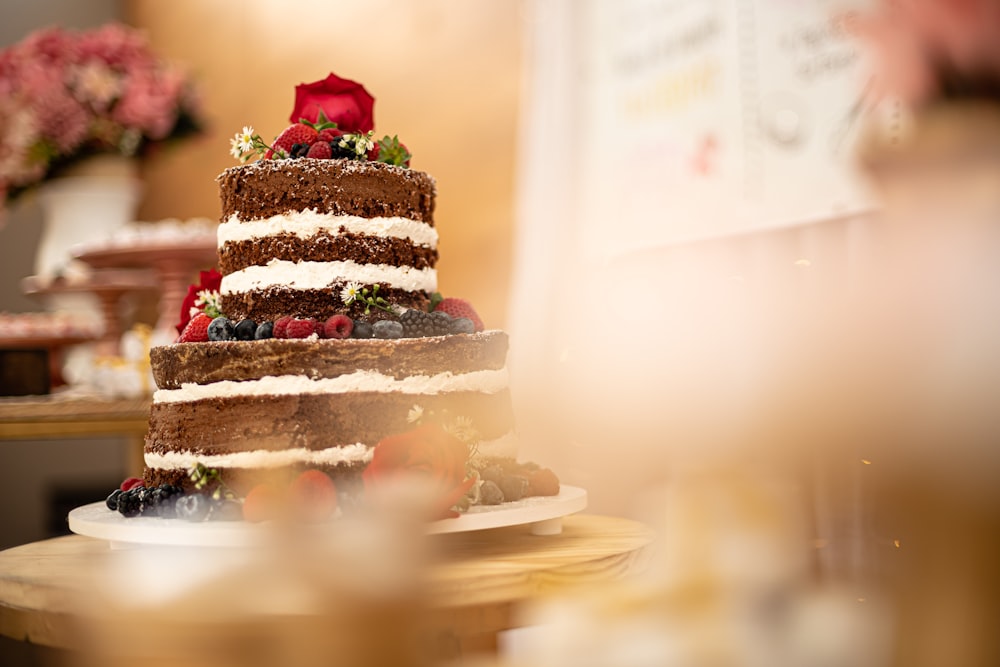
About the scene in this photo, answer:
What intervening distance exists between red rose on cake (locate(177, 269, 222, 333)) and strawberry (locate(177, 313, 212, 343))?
0.10 meters

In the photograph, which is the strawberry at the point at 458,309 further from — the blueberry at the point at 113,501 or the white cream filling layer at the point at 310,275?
the blueberry at the point at 113,501

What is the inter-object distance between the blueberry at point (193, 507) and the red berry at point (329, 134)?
544 millimetres

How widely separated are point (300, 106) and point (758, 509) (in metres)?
1.37

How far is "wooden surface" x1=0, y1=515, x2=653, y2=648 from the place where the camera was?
2.96 feet

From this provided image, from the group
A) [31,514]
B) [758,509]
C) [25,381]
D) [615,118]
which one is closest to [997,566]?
[758,509]

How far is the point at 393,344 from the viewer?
4.35ft

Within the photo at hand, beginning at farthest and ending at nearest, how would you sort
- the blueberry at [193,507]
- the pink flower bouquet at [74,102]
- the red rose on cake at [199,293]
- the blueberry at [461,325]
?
the pink flower bouquet at [74,102] → the red rose on cake at [199,293] → the blueberry at [461,325] → the blueberry at [193,507]

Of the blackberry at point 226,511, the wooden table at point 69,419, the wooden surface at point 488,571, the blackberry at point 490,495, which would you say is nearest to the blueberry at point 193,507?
the blackberry at point 226,511

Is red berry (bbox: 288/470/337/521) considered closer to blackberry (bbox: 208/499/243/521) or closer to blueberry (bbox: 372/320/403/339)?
blackberry (bbox: 208/499/243/521)

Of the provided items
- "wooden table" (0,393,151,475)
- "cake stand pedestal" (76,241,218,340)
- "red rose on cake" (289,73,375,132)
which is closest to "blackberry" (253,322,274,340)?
"red rose on cake" (289,73,375,132)

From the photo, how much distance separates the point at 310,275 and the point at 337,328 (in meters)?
0.12

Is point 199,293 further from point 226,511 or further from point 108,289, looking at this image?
point 108,289

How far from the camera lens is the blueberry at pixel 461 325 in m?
1.43

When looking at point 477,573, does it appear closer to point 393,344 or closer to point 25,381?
point 393,344
